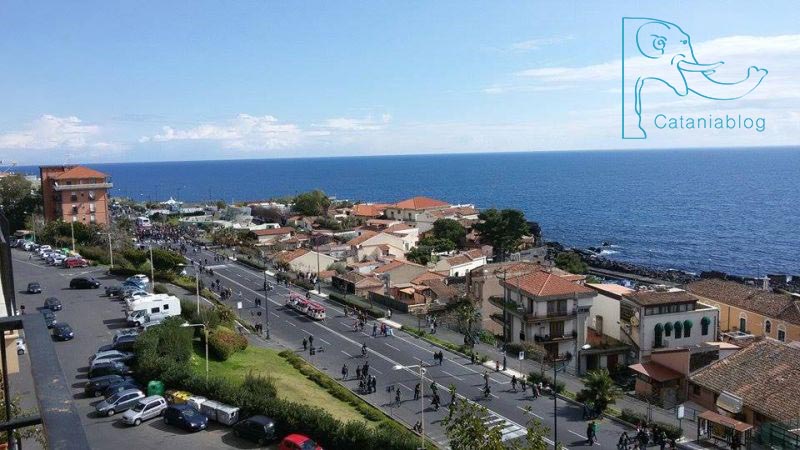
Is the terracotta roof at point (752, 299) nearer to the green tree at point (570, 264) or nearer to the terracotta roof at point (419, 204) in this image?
the green tree at point (570, 264)

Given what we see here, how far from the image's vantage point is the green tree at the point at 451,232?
8256 centimetres

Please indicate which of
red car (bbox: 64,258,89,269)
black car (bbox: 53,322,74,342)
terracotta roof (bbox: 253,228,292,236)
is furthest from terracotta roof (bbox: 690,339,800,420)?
terracotta roof (bbox: 253,228,292,236)

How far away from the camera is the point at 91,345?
106 ft

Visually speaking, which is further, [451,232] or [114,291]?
[451,232]

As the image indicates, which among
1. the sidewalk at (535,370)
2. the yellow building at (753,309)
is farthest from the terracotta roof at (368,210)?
the yellow building at (753,309)

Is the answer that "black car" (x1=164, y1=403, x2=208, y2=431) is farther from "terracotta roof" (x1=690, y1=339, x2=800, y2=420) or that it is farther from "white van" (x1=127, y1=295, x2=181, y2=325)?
"terracotta roof" (x1=690, y1=339, x2=800, y2=420)

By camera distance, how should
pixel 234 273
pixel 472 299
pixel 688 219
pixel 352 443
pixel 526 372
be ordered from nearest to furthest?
1. pixel 352 443
2. pixel 526 372
3. pixel 472 299
4. pixel 234 273
5. pixel 688 219

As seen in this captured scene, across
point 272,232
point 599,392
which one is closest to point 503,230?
point 272,232

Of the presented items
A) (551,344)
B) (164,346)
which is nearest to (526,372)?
(551,344)

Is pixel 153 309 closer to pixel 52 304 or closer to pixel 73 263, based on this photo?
pixel 52 304

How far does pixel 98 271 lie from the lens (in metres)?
50.9

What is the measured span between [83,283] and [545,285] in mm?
30285

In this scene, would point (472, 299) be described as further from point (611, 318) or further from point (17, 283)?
point (17, 283)

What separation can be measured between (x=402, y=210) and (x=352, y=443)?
7430 cm
